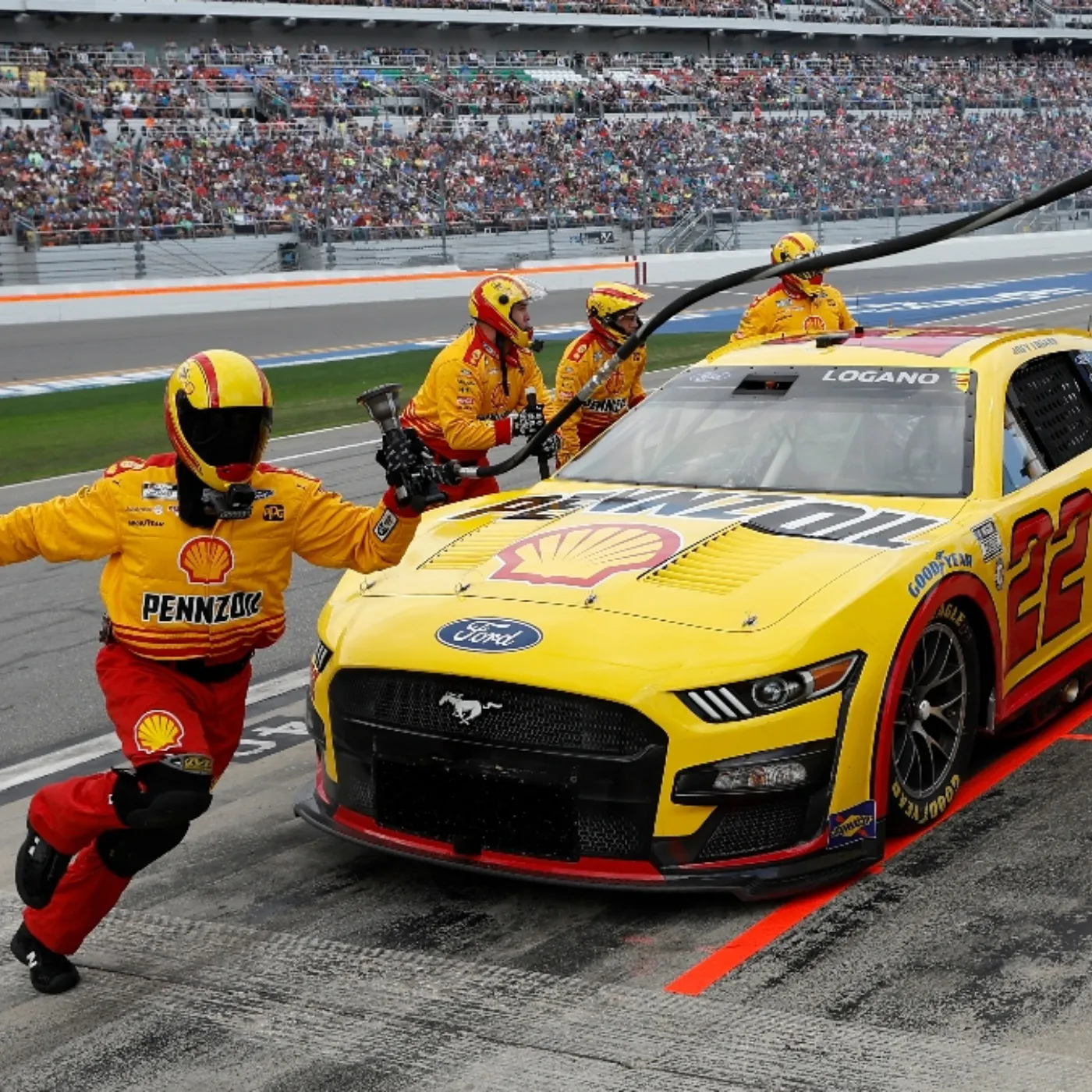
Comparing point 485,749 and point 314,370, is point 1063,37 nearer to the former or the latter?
point 314,370

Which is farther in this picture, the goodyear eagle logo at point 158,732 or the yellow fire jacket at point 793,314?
the yellow fire jacket at point 793,314

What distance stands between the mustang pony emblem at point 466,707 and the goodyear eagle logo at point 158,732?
76cm

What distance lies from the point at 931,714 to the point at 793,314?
6352mm

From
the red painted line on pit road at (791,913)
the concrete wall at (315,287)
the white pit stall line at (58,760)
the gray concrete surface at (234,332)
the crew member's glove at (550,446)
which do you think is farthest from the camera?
the concrete wall at (315,287)

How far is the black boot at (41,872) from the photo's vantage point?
4.54 metres

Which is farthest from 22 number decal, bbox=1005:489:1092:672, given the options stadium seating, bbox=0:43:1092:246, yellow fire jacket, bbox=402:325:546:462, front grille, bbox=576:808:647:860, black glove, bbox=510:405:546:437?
stadium seating, bbox=0:43:1092:246

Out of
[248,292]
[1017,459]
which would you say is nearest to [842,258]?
[1017,459]

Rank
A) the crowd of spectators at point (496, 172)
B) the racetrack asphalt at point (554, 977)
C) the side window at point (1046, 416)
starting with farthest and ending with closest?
the crowd of spectators at point (496, 172) < the side window at point (1046, 416) < the racetrack asphalt at point (554, 977)

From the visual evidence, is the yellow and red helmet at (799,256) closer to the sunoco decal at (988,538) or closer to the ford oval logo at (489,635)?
the sunoco decal at (988,538)

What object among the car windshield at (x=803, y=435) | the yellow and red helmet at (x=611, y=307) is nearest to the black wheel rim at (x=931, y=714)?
the car windshield at (x=803, y=435)

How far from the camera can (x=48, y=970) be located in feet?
14.8

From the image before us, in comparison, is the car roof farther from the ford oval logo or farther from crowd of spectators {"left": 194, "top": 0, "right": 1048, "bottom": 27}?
crowd of spectators {"left": 194, "top": 0, "right": 1048, "bottom": 27}

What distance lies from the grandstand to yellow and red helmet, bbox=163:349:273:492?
24888 mm

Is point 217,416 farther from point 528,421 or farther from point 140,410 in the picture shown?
point 140,410
